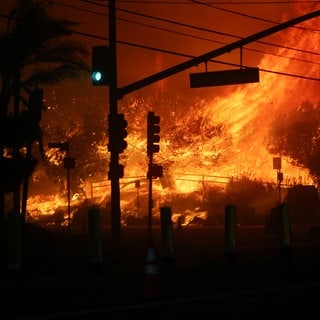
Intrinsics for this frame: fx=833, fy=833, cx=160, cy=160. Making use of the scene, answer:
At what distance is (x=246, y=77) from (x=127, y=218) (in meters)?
30.0

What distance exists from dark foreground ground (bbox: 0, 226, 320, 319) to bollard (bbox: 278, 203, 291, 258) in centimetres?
18

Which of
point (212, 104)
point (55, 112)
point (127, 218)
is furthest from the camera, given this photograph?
point (55, 112)

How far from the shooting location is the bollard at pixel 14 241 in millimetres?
13758

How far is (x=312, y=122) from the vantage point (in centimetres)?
5609

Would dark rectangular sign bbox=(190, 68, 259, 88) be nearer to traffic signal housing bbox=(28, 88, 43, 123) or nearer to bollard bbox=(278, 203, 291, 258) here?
traffic signal housing bbox=(28, 88, 43, 123)

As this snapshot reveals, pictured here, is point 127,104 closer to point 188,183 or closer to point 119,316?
point 188,183

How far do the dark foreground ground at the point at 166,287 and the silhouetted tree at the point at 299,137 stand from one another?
35.4 metres

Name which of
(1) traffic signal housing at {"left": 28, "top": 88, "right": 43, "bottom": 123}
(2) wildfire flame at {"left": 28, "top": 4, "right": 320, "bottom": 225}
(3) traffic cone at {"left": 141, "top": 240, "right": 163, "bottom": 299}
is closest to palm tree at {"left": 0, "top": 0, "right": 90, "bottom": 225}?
(1) traffic signal housing at {"left": 28, "top": 88, "right": 43, "bottom": 123}

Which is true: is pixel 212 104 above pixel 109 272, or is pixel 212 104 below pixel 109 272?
above

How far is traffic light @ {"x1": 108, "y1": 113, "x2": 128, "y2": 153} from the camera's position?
2392 centimetres

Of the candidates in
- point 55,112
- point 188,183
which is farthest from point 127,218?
point 55,112

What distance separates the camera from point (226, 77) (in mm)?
23625

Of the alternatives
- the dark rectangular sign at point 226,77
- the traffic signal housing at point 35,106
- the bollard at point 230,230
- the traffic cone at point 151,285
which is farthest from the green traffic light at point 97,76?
the traffic cone at point 151,285

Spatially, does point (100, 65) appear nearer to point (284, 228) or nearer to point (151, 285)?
point (284, 228)
